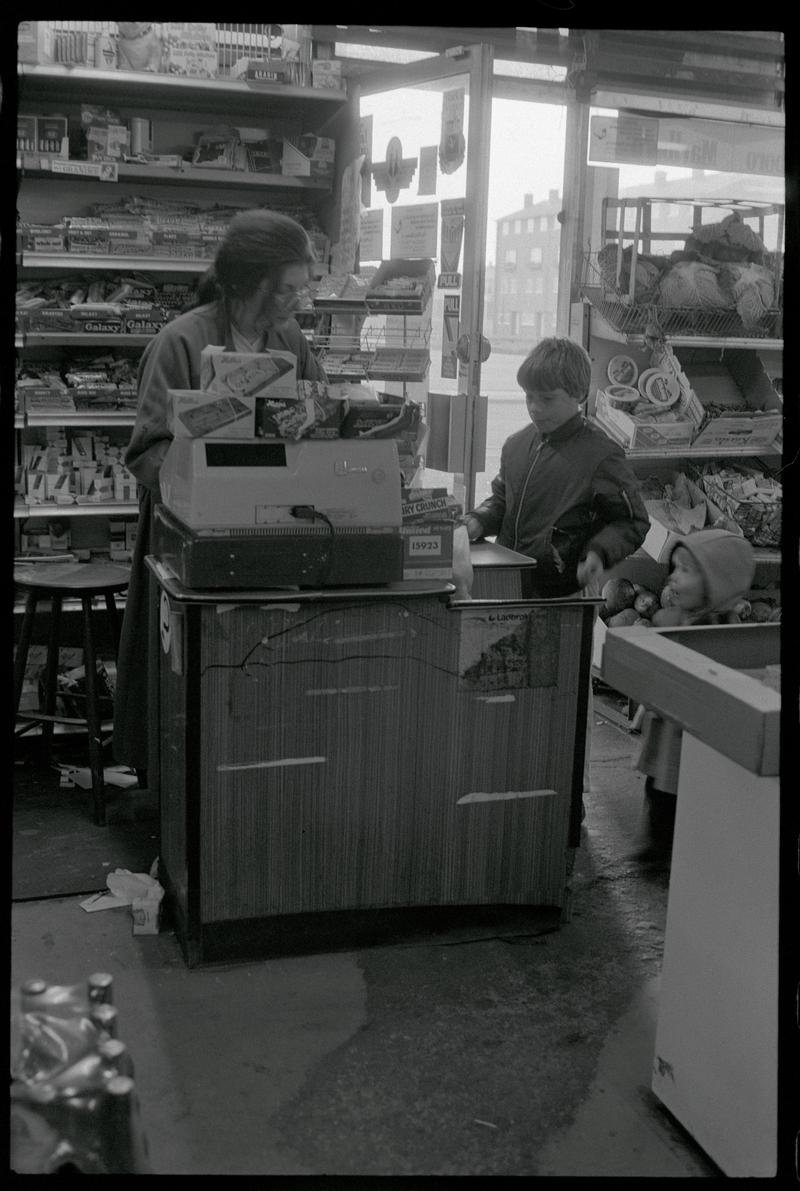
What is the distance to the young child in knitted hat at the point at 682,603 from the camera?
12.0 ft

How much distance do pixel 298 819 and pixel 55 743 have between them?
1.91m

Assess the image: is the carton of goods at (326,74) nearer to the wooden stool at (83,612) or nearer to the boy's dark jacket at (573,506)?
the boy's dark jacket at (573,506)

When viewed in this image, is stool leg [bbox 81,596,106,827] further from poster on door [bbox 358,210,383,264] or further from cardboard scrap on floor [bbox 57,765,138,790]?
poster on door [bbox 358,210,383,264]

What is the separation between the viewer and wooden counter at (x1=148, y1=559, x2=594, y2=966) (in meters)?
2.75

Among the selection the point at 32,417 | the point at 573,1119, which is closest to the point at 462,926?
the point at 573,1119

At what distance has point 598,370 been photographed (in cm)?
520

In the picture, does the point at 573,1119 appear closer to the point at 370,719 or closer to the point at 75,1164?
the point at 370,719

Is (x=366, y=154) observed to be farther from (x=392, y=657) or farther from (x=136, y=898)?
(x=136, y=898)

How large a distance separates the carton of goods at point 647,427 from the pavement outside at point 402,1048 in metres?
2.15

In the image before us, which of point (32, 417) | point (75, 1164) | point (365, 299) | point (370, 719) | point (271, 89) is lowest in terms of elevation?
point (75, 1164)

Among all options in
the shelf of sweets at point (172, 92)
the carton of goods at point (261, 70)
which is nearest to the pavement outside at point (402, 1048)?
the shelf of sweets at point (172, 92)

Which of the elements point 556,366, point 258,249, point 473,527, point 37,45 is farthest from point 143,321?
point 556,366

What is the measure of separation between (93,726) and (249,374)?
1.56 m

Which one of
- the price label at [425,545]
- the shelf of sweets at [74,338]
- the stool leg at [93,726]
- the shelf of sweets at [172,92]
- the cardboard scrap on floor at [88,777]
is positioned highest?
the shelf of sweets at [172,92]
